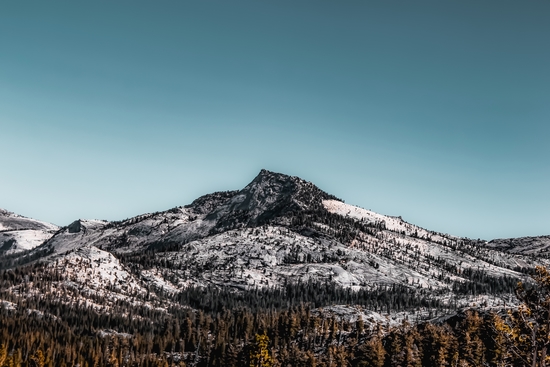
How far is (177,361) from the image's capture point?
613 feet

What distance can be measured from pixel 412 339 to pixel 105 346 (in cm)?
11726

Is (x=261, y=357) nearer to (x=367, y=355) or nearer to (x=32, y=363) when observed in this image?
(x=367, y=355)

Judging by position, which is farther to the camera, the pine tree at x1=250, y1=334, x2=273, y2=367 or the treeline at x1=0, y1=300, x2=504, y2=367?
the treeline at x1=0, y1=300, x2=504, y2=367

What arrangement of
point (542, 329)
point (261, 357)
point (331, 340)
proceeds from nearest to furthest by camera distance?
1. point (542, 329)
2. point (261, 357)
3. point (331, 340)

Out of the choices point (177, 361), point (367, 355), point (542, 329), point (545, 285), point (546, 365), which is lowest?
point (177, 361)

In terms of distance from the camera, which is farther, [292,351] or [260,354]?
[292,351]

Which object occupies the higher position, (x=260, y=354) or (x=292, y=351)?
(x=260, y=354)

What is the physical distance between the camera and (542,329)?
25.9 meters

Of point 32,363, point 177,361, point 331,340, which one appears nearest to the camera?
point 32,363

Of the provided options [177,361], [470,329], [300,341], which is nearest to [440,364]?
[470,329]

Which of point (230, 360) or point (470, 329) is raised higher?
point (470, 329)

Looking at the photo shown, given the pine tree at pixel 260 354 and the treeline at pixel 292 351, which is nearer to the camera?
the pine tree at pixel 260 354

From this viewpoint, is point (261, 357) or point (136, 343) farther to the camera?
point (136, 343)

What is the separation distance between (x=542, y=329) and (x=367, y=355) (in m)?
122
